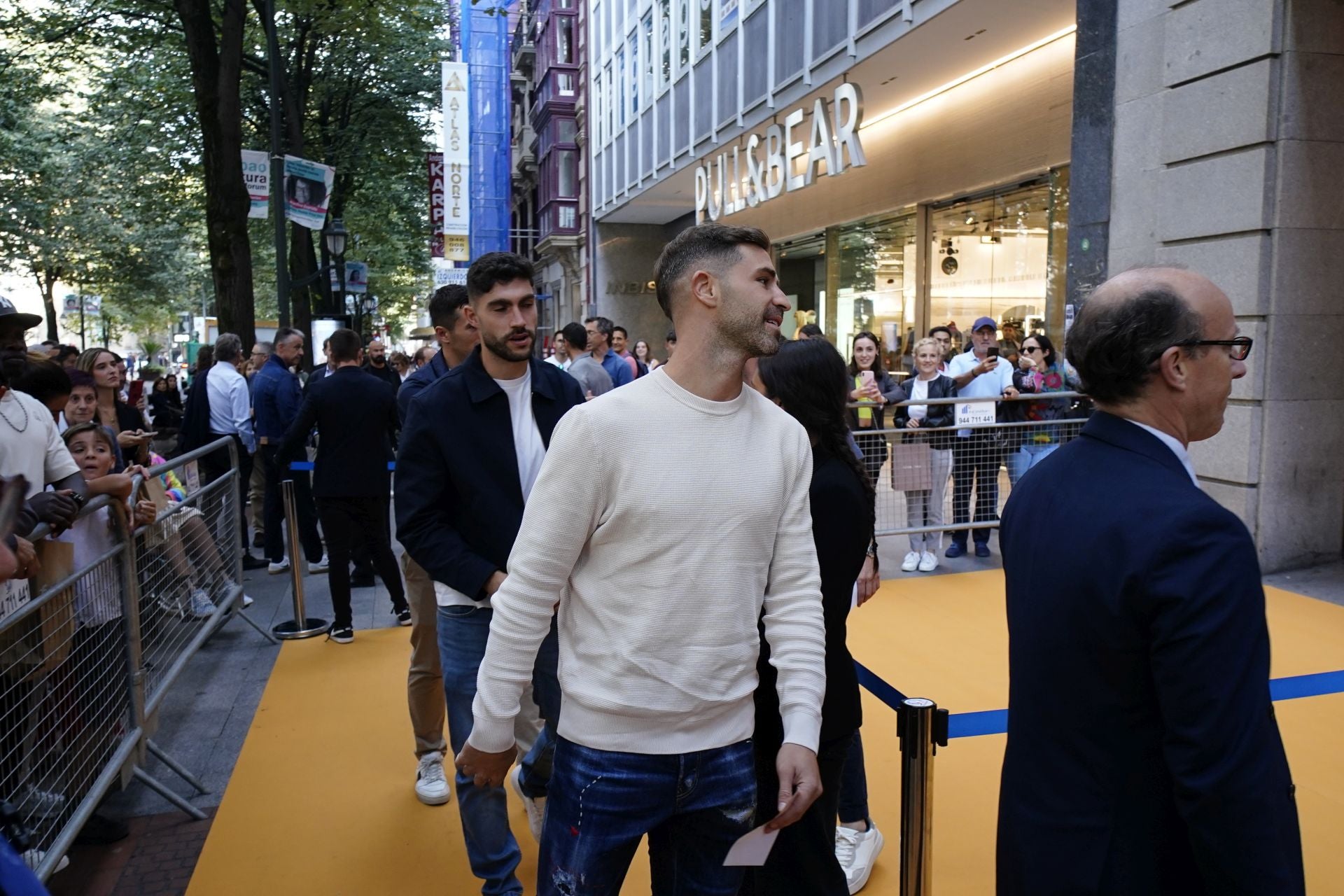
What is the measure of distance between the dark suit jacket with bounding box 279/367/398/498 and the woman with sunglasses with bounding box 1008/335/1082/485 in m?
5.09

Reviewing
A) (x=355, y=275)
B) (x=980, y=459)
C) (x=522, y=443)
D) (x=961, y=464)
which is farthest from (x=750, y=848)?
(x=355, y=275)

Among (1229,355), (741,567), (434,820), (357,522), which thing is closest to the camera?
(1229,355)

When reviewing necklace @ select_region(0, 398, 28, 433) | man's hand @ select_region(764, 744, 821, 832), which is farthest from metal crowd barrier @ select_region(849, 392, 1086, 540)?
man's hand @ select_region(764, 744, 821, 832)

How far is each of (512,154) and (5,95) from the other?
29.6 meters

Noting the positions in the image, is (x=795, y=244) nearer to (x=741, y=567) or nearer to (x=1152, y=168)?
(x=1152, y=168)

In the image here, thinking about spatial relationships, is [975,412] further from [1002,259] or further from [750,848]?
[750,848]

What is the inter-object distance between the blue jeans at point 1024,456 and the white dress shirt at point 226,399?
7133 mm

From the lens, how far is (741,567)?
83.8 inches

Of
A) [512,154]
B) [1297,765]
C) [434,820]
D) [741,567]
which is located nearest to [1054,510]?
[741,567]

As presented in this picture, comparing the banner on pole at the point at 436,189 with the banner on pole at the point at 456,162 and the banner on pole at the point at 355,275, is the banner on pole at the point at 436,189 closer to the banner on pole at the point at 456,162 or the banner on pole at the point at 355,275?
the banner on pole at the point at 456,162

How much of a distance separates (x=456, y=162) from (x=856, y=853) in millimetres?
32584

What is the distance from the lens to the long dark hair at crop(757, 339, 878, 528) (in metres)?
3.02

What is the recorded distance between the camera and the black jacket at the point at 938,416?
8.46 meters

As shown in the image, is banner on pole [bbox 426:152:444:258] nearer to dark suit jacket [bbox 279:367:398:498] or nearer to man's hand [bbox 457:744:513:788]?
dark suit jacket [bbox 279:367:398:498]
